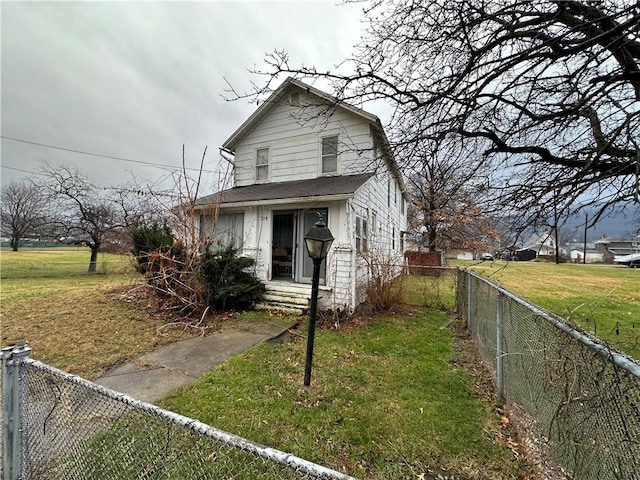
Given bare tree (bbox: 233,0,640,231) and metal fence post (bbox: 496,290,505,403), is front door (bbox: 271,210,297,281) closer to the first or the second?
bare tree (bbox: 233,0,640,231)

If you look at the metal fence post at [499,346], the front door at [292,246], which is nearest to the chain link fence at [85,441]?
the metal fence post at [499,346]

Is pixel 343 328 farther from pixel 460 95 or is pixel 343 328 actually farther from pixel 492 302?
pixel 460 95

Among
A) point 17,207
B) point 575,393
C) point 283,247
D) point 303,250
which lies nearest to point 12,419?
point 575,393

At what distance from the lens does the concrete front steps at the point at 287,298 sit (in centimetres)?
774

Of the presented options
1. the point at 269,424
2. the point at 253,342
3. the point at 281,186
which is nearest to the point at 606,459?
the point at 269,424

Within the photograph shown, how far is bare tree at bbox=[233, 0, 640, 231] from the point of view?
321 cm

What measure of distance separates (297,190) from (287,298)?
3.20 meters

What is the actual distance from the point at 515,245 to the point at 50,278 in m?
19.2

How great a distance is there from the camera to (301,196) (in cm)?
759

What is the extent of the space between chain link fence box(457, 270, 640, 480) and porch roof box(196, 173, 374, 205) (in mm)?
5100

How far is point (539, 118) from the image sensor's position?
3.68 meters

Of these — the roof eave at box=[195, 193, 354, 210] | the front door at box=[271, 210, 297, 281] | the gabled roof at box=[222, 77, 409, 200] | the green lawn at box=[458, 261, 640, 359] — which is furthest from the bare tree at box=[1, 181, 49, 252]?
the green lawn at box=[458, 261, 640, 359]

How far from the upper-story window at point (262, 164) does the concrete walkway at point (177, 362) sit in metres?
6.24

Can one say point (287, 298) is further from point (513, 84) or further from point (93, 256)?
point (93, 256)
